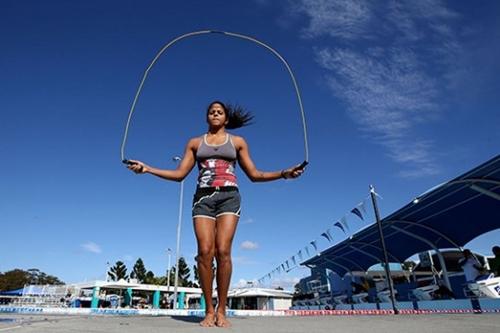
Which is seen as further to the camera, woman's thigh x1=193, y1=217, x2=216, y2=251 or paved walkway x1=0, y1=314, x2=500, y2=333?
woman's thigh x1=193, y1=217, x2=216, y2=251

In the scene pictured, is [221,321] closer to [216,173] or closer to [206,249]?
[206,249]

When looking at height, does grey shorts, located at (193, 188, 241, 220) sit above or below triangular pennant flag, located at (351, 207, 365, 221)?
below

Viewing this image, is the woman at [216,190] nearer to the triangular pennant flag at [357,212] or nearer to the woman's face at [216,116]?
the woman's face at [216,116]

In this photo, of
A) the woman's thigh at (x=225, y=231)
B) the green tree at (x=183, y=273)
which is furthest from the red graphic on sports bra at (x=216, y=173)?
the green tree at (x=183, y=273)

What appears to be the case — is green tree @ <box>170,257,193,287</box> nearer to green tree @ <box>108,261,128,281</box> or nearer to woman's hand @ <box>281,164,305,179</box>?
green tree @ <box>108,261,128,281</box>

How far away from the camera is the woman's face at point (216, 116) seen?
381 centimetres

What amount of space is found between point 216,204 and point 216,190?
129mm

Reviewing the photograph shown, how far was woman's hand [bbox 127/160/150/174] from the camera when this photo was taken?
11.0 ft

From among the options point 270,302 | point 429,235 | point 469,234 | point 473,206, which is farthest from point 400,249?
point 270,302

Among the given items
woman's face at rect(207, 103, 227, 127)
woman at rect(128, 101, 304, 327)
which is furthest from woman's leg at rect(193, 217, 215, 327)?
woman's face at rect(207, 103, 227, 127)

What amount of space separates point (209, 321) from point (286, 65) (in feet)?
9.20

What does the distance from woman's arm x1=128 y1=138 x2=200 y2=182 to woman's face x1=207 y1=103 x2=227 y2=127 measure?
264 millimetres

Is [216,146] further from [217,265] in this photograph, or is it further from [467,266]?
[467,266]

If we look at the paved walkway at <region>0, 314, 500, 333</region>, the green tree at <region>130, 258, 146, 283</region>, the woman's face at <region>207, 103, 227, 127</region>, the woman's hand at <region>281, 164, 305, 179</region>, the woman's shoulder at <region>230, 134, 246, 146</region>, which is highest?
the green tree at <region>130, 258, 146, 283</region>
